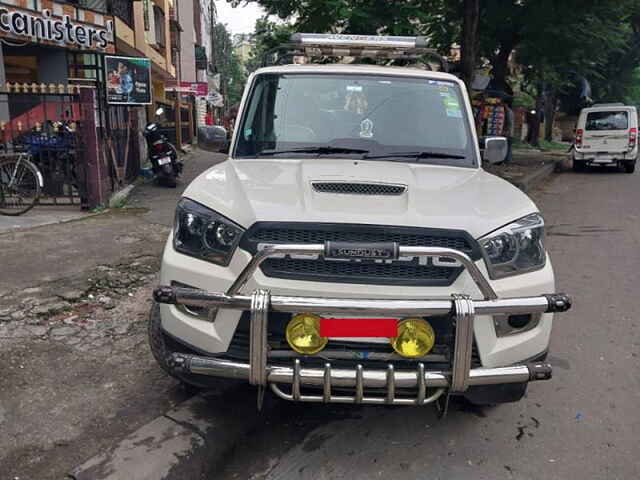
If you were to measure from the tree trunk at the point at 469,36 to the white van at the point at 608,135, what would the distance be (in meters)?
6.40

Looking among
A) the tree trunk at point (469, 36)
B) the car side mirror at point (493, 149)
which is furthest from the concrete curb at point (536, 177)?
the car side mirror at point (493, 149)

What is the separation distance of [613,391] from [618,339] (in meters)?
0.95

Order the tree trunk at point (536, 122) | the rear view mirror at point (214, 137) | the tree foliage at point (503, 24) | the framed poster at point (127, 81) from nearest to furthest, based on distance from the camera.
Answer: the rear view mirror at point (214, 137), the framed poster at point (127, 81), the tree foliage at point (503, 24), the tree trunk at point (536, 122)

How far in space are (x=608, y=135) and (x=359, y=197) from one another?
57.3ft

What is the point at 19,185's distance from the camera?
802cm

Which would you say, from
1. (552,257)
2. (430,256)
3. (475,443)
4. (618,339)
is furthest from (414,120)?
(552,257)

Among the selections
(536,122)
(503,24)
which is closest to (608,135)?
(503,24)

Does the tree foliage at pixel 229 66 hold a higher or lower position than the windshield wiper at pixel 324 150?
higher

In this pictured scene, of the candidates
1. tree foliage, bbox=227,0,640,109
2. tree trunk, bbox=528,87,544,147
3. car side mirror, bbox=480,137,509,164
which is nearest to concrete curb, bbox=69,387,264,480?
car side mirror, bbox=480,137,509,164

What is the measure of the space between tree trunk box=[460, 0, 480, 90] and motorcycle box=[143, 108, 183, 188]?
691cm

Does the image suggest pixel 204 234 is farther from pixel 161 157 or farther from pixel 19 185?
pixel 161 157

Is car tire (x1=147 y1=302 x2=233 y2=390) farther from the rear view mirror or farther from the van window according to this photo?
the van window

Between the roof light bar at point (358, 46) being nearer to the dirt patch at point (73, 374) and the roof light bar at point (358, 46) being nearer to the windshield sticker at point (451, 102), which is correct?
the windshield sticker at point (451, 102)

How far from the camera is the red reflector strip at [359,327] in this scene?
2.54m
